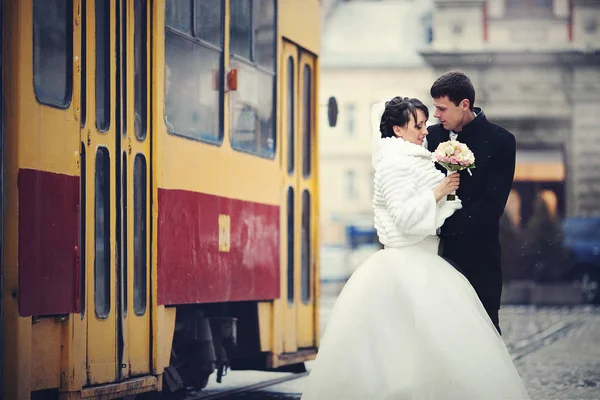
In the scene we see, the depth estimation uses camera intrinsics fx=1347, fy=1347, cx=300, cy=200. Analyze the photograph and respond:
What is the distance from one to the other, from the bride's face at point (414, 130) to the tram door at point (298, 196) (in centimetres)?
371

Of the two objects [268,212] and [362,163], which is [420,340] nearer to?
[268,212]

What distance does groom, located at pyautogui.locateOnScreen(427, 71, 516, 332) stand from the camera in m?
5.90

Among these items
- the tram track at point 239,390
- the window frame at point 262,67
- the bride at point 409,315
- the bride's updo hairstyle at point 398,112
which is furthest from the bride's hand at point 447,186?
the tram track at point 239,390

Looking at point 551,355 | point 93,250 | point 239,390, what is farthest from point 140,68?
point 551,355

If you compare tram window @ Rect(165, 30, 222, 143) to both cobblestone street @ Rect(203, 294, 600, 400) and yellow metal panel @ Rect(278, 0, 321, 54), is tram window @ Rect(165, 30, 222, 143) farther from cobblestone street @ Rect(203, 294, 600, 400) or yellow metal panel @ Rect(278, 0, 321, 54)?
cobblestone street @ Rect(203, 294, 600, 400)

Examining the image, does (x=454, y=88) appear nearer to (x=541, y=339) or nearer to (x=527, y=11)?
(x=541, y=339)

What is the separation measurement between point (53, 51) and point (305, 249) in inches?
164

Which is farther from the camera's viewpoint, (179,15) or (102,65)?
(179,15)

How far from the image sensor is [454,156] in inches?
221

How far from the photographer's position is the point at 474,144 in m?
5.96

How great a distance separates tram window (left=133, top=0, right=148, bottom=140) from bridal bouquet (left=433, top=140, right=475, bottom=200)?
2120mm

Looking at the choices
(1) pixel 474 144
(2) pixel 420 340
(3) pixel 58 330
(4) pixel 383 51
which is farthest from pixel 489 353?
(4) pixel 383 51

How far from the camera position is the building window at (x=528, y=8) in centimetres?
3438

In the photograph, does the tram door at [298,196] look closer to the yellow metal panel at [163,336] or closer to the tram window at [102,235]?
the yellow metal panel at [163,336]
